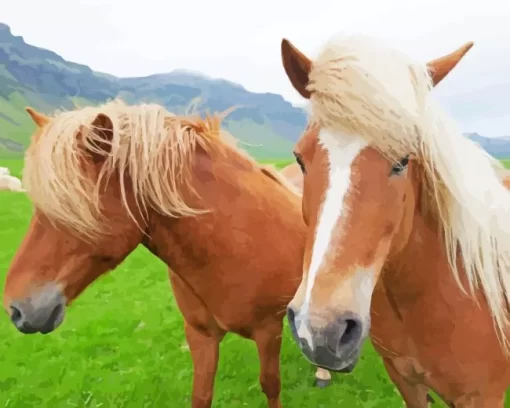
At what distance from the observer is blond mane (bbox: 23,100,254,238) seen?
1.59 metres

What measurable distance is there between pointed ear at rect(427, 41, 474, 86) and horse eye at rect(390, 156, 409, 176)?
0.27 meters

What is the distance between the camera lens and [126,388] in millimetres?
3037

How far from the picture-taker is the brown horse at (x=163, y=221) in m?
1.62

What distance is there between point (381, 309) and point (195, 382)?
1.07 meters

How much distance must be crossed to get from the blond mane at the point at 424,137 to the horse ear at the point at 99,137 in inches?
29.7

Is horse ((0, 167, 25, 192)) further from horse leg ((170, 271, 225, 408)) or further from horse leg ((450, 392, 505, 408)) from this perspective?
horse leg ((450, 392, 505, 408))

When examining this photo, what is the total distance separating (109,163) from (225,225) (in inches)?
19.2

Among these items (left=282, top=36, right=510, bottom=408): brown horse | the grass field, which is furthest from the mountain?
(left=282, top=36, right=510, bottom=408): brown horse

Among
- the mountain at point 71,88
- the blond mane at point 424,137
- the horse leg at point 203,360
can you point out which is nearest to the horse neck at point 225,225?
the horse leg at point 203,360

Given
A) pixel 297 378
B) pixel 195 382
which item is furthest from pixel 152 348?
pixel 195 382

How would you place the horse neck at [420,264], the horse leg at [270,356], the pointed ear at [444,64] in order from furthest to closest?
the horse leg at [270,356] → the horse neck at [420,264] → the pointed ear at [444,64]

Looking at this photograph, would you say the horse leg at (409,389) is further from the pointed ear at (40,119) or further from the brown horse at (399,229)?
the pointed ear at (40,119)

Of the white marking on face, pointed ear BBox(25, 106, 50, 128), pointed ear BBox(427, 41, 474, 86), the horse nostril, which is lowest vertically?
the horse nostril

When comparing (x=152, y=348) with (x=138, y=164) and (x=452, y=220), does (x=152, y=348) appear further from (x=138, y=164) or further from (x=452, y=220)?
(x=452, y=220)
